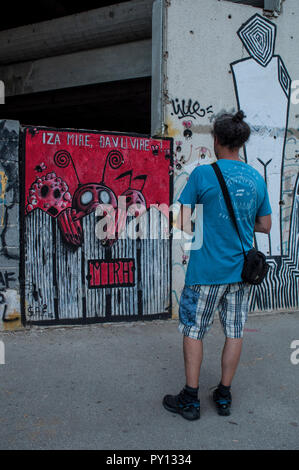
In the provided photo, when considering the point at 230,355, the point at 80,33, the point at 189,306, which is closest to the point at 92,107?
the point at 80,33

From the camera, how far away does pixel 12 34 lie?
6.69 meters

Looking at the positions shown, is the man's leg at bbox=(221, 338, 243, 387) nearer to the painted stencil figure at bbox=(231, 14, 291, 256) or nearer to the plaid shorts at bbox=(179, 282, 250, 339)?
the plaid shorts at bbox=(179, 282, 250, 339)

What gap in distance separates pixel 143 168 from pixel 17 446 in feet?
9.99

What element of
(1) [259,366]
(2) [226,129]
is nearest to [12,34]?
(2) [226,129]

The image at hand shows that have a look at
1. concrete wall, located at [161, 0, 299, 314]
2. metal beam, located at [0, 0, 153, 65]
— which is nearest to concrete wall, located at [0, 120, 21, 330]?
concrete wall, located at [161, 0, 299, 314]

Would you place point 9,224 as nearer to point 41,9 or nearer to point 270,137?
point 270,137

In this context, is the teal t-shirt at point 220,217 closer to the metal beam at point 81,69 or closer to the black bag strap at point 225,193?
the black bag strap at point 225,193

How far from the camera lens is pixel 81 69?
21.5ft

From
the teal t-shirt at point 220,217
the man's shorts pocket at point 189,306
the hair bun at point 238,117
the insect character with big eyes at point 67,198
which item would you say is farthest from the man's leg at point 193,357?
the insect character with big eyes at point 67,198

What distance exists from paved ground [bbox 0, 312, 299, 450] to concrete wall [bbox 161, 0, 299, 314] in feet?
3.30

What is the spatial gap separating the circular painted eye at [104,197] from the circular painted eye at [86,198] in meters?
0.11

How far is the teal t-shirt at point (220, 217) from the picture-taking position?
255 cm

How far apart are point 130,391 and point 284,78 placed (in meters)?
4.13
